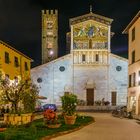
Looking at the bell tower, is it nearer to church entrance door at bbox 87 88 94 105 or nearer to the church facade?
the church facade

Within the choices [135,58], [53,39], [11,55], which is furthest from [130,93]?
[53,39]

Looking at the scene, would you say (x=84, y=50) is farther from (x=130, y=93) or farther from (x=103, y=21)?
(x=130, y=93)

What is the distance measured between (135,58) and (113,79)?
27.4 m

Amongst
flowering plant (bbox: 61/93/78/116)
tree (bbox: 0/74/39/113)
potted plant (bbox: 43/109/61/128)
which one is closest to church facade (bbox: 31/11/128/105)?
flowering plant (bbox: 61/93/78/116)

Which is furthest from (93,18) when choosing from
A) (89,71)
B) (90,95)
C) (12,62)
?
(12,62)

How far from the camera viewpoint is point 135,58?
4356 centimetres

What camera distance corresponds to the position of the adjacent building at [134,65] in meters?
41.8

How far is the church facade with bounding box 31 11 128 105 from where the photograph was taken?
7062 centimetres

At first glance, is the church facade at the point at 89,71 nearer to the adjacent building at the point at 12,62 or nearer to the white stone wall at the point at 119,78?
the white stone wall at the point at 119,78

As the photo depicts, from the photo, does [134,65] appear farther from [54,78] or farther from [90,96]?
[54,78]

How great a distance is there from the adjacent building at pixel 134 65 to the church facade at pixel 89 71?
23.6 meters

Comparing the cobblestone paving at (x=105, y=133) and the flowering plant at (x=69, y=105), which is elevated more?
the flowering plant at (x=69, y=105)

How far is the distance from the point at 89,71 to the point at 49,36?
23.1m

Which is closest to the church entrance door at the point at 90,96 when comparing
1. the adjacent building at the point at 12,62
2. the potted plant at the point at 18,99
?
the adjacent building at the point at 12,62
